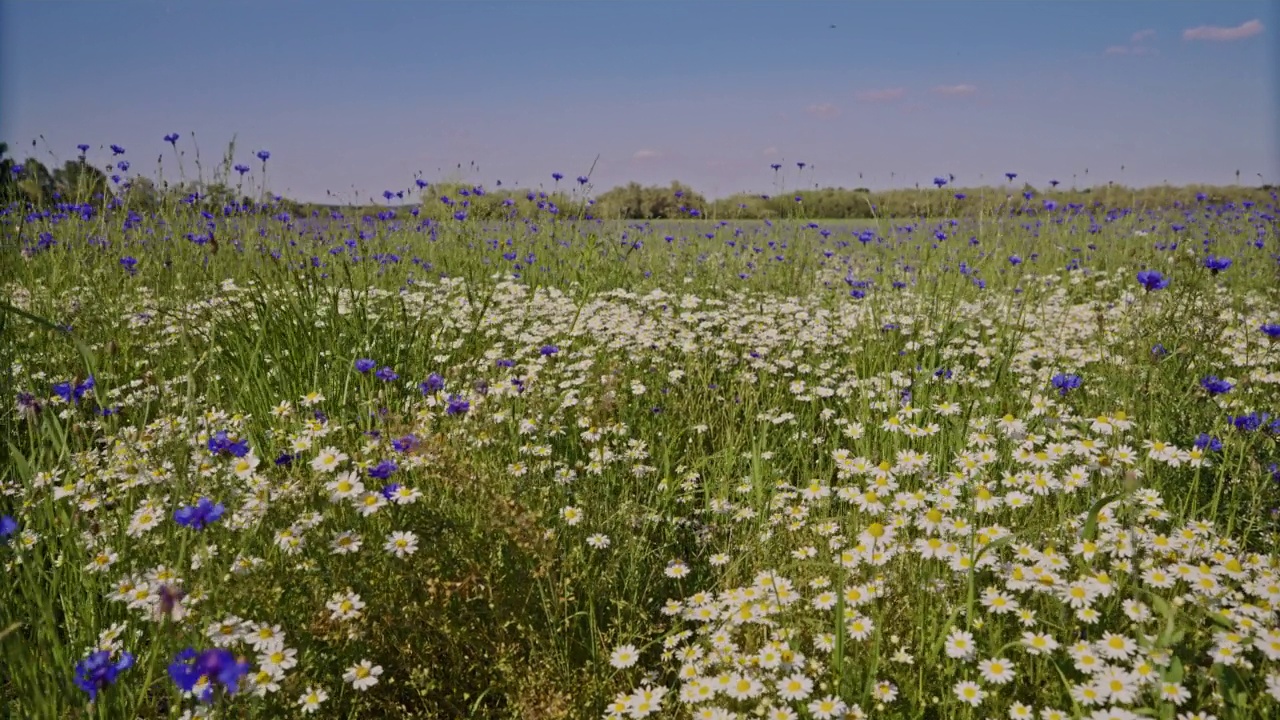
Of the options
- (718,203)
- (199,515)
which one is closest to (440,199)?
(718,203)

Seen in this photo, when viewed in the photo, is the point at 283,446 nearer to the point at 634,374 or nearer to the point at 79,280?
the point at 634,374

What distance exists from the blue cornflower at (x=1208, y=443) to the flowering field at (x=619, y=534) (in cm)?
2

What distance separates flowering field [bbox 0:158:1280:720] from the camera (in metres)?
1.60

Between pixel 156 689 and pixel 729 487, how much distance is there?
1.86 metres

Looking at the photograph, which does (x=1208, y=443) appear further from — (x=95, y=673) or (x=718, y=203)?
(x=718, y=203)

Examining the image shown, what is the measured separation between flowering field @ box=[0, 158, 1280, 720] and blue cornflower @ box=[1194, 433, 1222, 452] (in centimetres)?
2

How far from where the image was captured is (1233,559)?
172 cm

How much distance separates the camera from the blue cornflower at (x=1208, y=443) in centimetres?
229

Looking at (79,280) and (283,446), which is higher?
(79,280)

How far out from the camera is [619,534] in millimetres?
2275

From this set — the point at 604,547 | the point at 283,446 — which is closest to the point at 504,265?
the point at 283,446

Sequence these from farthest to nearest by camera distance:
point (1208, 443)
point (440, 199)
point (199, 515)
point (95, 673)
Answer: point (440, 199), point (1208, 443), point (199, 515), point (95, 673)

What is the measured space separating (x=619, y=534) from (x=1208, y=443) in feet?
6.04

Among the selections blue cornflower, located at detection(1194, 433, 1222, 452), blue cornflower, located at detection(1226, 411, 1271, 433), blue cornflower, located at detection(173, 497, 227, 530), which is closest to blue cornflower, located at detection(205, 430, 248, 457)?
blue cornflower, located at detection(173, 497, 227, 530)
